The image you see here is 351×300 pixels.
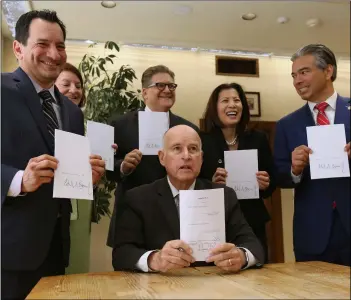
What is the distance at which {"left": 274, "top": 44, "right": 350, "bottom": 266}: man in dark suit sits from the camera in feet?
4.17

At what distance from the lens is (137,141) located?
207cm

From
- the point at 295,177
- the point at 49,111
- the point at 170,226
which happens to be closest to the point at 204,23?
the point at 295,177

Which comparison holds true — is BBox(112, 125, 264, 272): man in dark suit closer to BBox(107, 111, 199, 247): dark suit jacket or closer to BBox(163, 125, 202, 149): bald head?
BBox(163, 125, 202, 149): bald head

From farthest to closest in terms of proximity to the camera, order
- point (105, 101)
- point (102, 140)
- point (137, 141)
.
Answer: point (105, 101)
point (137, 141)
point (102, 140)

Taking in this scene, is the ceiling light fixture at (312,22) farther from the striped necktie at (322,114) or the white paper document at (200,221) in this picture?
the white paper document at (200,221)

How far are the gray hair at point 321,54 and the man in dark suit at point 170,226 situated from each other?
559 millimetres

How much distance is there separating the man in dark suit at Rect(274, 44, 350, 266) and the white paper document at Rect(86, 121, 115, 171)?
0.77 metres

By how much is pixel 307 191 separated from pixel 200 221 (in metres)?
0.60

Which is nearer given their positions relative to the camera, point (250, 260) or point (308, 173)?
point (250, 260)

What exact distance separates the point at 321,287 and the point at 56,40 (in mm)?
1220

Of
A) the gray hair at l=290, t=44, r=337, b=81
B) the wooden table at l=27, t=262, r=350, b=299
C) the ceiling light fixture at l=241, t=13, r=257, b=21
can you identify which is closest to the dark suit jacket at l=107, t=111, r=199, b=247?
the gray hair at l=290, t=44, r=337, b=81

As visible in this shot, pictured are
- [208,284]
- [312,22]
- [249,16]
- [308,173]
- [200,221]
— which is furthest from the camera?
[249,16]

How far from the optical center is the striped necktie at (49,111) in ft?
4.74
